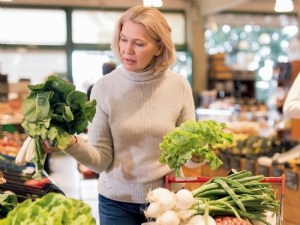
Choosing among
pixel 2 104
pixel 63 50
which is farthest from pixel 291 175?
pixel 63 50

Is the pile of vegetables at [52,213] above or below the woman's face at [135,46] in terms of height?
below

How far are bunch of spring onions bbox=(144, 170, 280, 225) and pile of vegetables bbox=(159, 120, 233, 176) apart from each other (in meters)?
0.11

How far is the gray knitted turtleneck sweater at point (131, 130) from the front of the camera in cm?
223

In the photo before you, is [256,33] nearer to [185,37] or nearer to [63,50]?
[185,37]

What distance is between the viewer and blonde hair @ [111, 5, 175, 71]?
6.98ft

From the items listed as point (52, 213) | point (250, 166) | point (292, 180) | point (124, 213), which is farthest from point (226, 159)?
point (52, 213)

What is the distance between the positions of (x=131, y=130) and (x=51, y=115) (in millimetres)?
564

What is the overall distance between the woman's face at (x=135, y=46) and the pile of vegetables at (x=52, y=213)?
32.2 inches

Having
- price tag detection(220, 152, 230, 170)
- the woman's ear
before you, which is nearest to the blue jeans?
the woman's ear

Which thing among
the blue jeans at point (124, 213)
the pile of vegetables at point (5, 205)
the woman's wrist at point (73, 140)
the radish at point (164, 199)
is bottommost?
the blue jeans at point (124, 213)

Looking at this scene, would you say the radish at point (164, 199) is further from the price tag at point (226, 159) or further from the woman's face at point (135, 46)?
the price tag at point (226, 159)

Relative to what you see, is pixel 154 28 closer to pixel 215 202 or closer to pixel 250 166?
pixel 215 202

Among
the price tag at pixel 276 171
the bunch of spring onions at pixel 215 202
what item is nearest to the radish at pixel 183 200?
the bunch of spring onions at pixel 215 202

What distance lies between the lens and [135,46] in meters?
2.14
